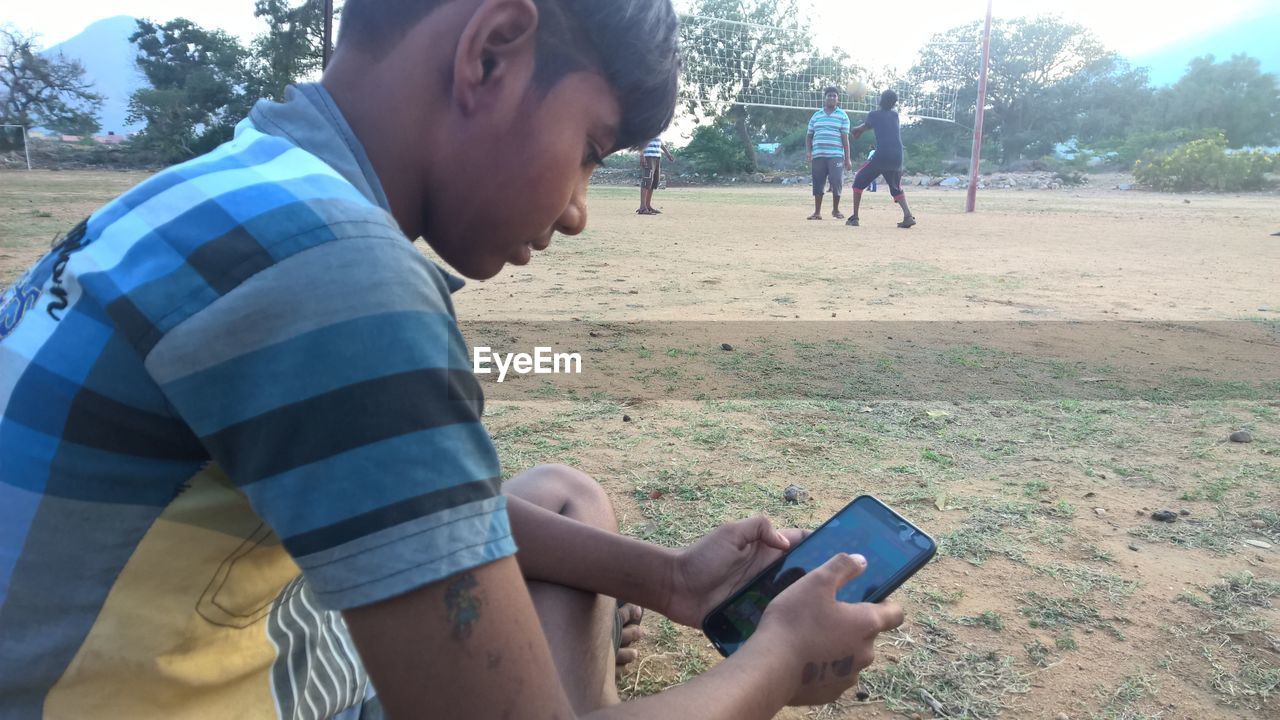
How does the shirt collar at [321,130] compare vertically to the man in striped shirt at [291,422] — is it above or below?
above

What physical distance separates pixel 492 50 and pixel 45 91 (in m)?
46.3

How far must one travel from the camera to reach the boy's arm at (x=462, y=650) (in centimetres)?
70

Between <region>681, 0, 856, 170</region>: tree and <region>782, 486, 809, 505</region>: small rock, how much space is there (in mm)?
21438

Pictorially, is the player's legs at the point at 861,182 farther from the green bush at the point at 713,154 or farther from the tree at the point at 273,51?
the green bush at the point at 713,154

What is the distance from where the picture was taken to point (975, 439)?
3066mm

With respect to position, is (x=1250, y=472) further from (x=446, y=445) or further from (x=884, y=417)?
(x=446, y=445)

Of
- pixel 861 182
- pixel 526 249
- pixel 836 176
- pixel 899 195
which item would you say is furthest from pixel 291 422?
pixel 836 176

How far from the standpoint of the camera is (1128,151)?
1286 inches

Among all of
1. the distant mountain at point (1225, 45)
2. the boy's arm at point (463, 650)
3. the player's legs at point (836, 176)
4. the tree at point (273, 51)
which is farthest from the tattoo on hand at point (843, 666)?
the distant mountain at point (1225, 45)

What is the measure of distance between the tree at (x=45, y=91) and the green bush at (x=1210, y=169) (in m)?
41.2

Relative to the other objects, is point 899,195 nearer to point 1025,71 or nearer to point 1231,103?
point 1231,103

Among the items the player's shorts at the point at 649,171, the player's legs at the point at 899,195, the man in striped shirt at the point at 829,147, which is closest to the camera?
the player's legs at the point at 899,195

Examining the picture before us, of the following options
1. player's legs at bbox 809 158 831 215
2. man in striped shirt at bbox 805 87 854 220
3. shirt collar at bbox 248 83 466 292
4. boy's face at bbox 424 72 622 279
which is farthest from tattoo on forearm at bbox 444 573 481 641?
player's legs at bbox 809 158 831 215

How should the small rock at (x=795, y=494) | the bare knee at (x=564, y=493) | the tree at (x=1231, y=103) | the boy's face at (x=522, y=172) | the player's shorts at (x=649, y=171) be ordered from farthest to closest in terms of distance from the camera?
the tree at (x=1231, y=103)
the player's shorts at (x=649, y=171)
the small rock at (x=795, y=494)
the bare knee at (x=564, y=493)
the boy's face at (x=522, y=172)
